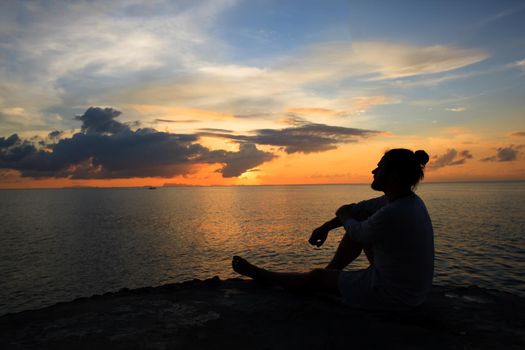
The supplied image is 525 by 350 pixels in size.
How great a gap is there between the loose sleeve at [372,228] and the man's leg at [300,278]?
0.91 meters

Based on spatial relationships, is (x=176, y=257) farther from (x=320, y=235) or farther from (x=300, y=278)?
(x=320, y=235)

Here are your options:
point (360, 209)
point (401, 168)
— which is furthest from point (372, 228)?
point (360, 209)

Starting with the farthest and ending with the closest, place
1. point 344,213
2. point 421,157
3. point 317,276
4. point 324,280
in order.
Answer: point 317,276 < point 324,280 < point 344,213 < point 421,157

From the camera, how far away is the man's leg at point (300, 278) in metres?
5.78

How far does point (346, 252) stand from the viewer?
6.07 m

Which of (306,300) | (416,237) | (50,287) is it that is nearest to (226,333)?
(306,300)

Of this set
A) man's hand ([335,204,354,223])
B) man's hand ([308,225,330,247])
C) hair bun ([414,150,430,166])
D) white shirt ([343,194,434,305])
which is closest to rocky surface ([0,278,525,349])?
white shirt ([343,194,434,305])

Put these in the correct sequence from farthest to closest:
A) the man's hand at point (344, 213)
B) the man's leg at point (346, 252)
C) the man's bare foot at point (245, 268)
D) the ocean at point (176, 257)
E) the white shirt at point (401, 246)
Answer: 1. the ocean at point (176, 257)
2. the man's bare foot at point (245, 268)
3. the man's leg at point (346, 252)
4. the man's hand at point (344, 213)
5. the white shirt at point (401, 246)

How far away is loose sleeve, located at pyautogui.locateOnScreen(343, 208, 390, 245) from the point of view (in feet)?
15.8

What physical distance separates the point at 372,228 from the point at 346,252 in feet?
4.27

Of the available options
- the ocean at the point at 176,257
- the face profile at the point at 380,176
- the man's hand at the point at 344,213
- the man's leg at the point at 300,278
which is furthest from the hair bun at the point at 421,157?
the ocean at the point at 176,257

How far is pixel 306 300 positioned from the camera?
612 centimetres

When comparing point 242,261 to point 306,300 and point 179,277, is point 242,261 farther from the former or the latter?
point 179,277

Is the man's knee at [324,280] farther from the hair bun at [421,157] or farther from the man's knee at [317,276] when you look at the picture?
the hair bun at [421,157]
